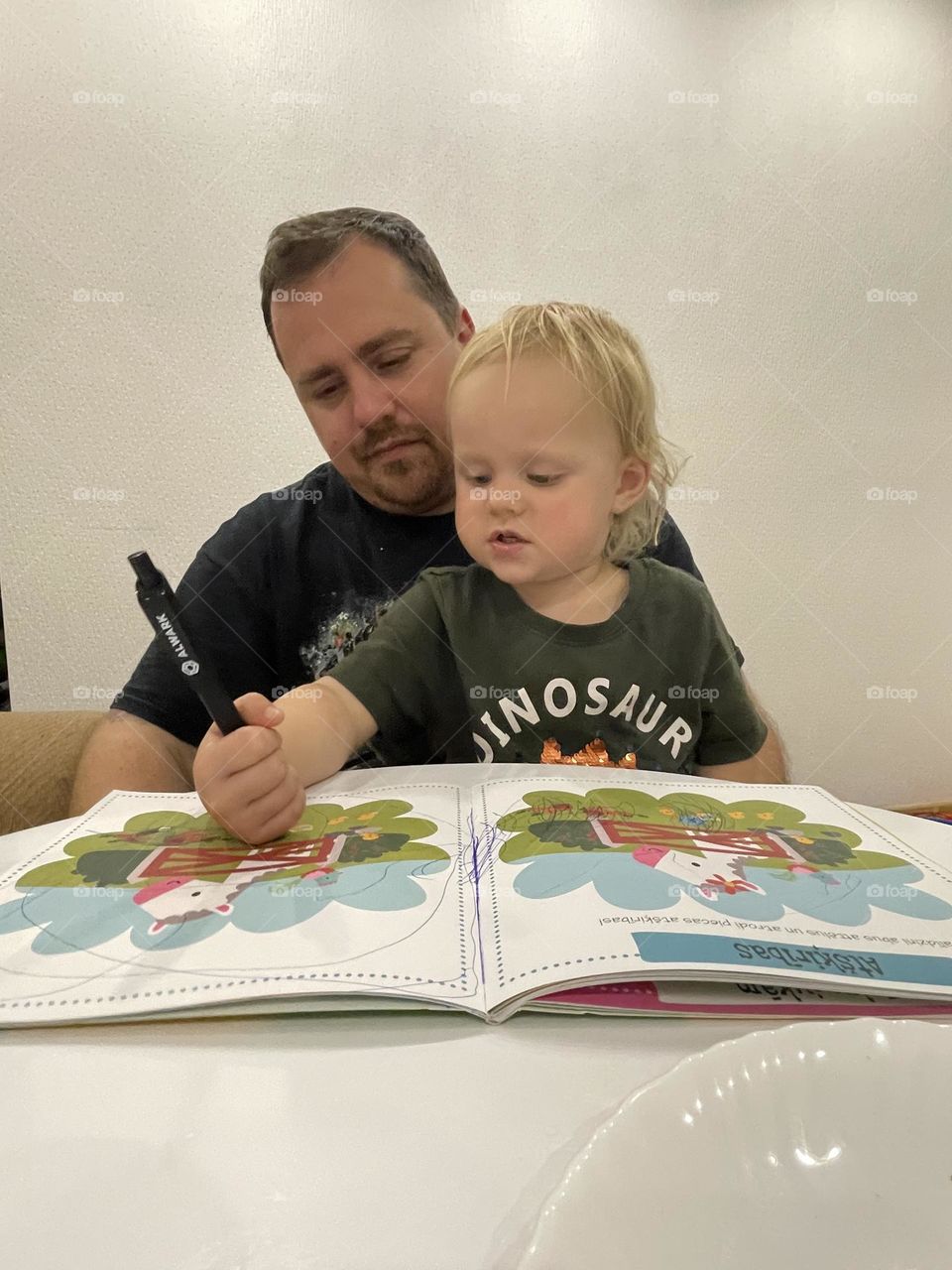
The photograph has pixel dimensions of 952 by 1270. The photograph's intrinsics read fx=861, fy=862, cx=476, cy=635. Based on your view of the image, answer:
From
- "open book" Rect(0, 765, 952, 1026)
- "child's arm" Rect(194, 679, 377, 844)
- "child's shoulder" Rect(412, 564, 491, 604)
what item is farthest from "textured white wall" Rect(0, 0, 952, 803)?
"open book" Rect(0, 765, 952, 1026)

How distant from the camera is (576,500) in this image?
3.28 feet

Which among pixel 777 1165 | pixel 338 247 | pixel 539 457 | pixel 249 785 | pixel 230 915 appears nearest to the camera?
pixel 777 1165

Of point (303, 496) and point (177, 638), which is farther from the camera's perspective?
→ point (303, 496)

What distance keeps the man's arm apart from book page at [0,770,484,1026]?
0.29 m

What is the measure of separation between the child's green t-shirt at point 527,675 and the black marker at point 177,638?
0.26 m

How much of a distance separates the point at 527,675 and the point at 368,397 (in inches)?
15.7

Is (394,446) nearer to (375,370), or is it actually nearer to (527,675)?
(375,370)

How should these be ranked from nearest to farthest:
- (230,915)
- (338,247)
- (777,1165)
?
1. (777,1165)
2. (230,915)
3. (338,247)

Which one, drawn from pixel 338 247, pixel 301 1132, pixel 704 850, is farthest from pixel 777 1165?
pixel 338 247

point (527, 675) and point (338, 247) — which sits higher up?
point (338, 247)

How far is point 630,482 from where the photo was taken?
1.06 m

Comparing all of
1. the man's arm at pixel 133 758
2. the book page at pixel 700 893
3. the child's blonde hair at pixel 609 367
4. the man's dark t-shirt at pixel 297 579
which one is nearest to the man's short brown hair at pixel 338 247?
the child's blonde hair at pixel 609 367

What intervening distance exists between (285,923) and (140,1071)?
13 centimetres

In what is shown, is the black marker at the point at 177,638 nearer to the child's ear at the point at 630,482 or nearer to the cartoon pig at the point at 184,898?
the cartoon pig at the point at 184,898
